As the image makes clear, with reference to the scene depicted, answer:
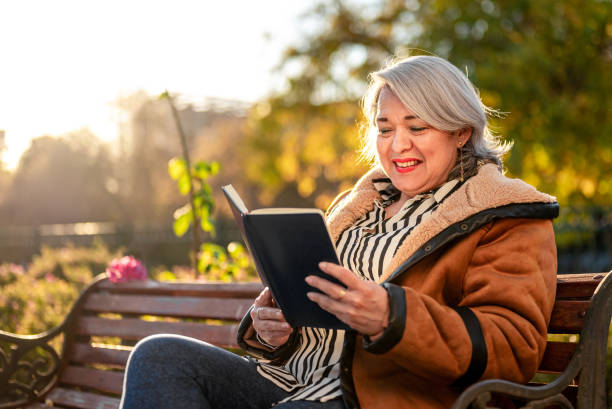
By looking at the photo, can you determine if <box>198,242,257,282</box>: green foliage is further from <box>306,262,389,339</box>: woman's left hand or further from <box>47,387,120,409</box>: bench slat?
<box>306,262,389,339</box>: woman's left hand

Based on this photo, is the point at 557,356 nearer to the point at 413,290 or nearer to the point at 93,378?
the point at 413,290

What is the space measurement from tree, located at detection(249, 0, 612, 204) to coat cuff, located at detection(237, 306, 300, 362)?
24.3 ft

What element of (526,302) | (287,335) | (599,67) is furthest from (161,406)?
(599,67)

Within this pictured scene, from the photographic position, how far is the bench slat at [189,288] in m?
3.17

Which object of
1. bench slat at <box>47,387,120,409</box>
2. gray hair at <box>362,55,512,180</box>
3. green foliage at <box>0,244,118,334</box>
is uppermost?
gray hair at <box>362,55,512,180</box>

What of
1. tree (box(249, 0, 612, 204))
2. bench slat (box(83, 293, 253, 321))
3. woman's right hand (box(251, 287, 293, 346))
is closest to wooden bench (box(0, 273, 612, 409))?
bench slat (box(83, 293, 253, 321))

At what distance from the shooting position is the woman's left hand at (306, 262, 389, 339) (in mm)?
1723

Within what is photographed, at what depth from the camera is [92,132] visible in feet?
86.5

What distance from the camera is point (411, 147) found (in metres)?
2.32

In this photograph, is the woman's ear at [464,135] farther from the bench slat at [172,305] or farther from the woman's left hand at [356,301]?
the bench slat at [172,305]

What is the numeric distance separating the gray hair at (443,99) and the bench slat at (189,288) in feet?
3.87

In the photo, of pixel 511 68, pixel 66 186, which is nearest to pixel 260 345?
pixel 511 68

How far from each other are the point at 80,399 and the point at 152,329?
48cm

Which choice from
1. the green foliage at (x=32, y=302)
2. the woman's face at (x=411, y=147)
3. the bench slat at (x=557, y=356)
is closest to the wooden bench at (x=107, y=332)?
the woman's face at (x=411, y=147)
